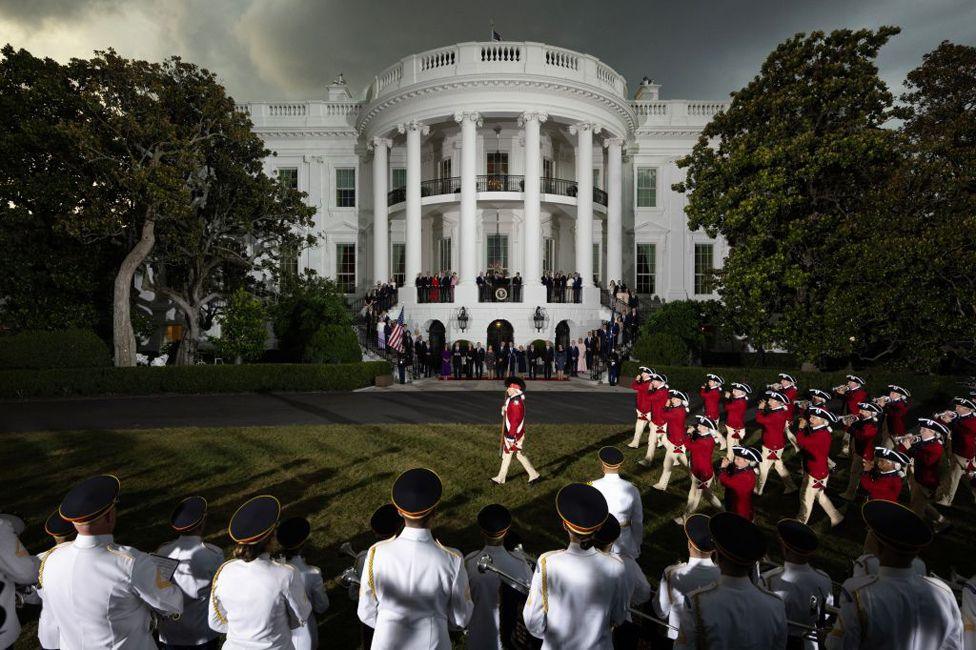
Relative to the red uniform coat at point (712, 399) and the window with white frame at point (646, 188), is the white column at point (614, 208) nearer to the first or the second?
the window with white frame at point (646, 188)

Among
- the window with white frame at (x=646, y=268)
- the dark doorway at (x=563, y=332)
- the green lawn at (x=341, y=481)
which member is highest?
the window with white frame at (x=646, y=268)

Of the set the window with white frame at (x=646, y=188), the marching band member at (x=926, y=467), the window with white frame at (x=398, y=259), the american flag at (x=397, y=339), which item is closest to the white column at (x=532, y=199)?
the american flag at (x=397, y=339)

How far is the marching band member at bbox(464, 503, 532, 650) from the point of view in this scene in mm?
3500

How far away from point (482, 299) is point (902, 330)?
15.2 m

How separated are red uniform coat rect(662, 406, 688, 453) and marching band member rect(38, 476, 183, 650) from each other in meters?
6.88

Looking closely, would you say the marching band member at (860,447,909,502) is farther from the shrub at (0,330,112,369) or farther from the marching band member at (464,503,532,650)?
the shrub at (0,330,112,369)

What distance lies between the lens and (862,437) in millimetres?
7605

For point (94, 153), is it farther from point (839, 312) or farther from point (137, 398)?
point (839, 312)

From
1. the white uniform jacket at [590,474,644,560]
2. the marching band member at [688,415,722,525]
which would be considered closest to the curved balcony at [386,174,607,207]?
the marching band member at [688,415,722,525]

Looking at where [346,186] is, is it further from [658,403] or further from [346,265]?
[658,403]

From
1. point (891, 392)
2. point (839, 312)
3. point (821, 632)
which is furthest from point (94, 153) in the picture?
point (839, 312)

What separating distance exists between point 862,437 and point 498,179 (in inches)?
855

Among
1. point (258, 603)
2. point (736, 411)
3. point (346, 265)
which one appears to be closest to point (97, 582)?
point (258, 603)

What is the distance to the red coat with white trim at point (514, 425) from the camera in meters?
8.05
